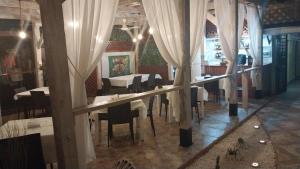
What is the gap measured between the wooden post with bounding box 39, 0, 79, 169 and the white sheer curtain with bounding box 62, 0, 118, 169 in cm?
16

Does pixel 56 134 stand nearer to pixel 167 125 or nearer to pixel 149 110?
pixel 149 110

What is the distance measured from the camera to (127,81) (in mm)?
8422

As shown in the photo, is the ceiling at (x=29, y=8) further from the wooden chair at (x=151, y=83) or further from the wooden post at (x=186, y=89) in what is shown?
the wooden post at (x=186, y=89)

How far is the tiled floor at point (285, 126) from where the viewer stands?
400cm

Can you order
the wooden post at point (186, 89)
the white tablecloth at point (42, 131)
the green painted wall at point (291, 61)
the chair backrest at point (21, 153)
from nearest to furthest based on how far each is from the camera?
1. the chair backrest at point (21, 153)
2. the white tablecloth at point (42, 131)
3. the wooden post at point (186, 89)
4. the green painted wall at point (291, 61)

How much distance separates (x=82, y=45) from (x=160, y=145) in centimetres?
234

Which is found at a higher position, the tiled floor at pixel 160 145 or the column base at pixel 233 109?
the column base at pixel 233 109

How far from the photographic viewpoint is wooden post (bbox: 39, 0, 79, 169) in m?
2.55

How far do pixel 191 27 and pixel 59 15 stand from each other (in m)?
2.58

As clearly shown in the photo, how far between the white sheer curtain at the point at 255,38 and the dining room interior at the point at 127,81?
0.03 metres

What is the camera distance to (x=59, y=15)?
8.52ft

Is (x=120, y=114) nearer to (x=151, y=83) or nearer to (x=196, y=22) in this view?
(x=196, y=22)

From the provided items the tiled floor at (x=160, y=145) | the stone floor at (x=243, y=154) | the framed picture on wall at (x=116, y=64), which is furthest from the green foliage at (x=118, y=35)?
the stone floor at (x=243, y=154)

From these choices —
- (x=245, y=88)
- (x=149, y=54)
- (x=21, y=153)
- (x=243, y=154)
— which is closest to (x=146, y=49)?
(x=149, y=54)
